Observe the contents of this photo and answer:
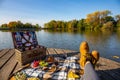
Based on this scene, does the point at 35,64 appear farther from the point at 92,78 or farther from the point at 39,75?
the point at 92,78

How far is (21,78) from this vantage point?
2.93 m

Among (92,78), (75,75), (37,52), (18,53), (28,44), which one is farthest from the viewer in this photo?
(28,44)

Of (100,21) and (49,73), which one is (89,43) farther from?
(100,21)

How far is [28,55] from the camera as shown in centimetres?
437

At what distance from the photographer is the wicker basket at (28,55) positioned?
13.9ft

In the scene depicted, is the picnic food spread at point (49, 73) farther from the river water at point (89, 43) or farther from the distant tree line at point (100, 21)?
the distant tree line at point (100, 21)

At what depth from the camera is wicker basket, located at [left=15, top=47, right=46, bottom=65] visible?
4.23m

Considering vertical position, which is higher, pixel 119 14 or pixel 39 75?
pixel 119 14

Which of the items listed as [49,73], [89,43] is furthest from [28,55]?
[89,43]

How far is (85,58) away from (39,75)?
1132mm

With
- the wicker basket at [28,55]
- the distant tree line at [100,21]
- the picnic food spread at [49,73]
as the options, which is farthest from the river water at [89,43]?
the distant tree line at [100,21]

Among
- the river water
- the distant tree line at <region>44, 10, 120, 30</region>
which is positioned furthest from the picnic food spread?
the distant tree line at <region>44, 10, 120, 30</region>

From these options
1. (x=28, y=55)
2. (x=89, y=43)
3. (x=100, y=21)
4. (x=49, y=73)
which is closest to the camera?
(x=49, y=73)

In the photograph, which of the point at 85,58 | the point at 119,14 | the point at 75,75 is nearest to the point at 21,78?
the point at 75,75
